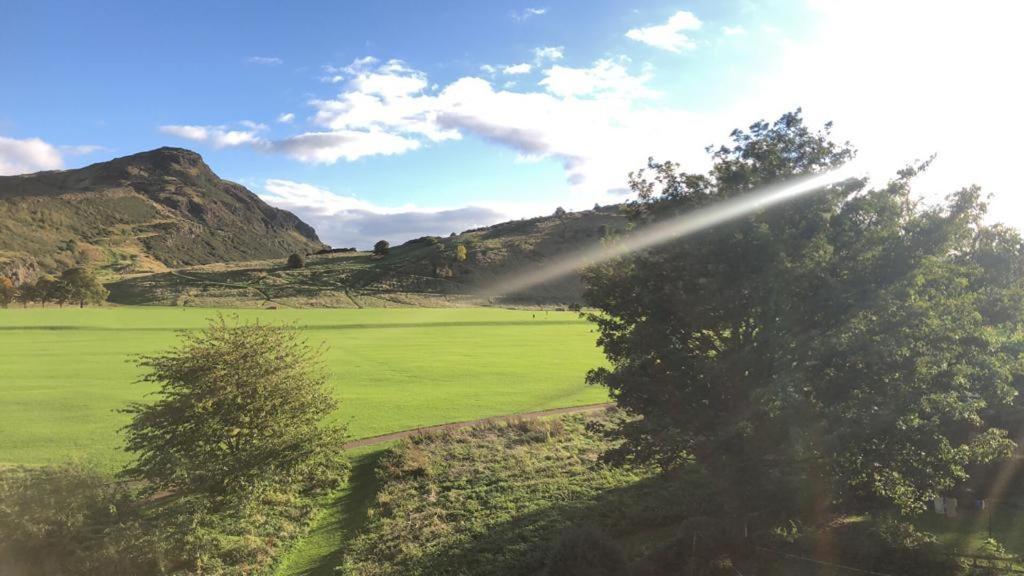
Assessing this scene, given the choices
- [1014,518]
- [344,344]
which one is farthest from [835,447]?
[344,344]

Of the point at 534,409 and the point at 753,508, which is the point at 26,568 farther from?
the point at 534,409

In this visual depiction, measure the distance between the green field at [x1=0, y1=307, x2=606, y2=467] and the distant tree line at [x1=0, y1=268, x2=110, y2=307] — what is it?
22.2 m

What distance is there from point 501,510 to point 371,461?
8.21 metres

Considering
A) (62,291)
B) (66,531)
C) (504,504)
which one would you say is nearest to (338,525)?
(504,504)

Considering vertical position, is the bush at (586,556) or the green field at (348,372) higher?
the green field at (348,372)

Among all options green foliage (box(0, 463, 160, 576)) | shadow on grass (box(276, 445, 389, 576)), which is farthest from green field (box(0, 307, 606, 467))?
green foliage (box(0, 463, 160, 576))

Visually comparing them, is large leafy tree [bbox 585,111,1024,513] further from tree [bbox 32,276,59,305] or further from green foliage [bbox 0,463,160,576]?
tree [bbox 32,276,59,305]

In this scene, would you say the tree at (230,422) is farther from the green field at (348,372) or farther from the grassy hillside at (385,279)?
the grassy hillside at (385,279)

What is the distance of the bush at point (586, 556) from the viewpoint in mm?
15281

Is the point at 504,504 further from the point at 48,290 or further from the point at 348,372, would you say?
the point at 48,290

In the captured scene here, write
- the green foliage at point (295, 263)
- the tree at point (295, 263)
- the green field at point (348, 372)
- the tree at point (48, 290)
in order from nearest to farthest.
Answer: the green field at point (348, 372) < the tree at point (48, 290) < the green foliage at point (295, 263) < the tree at point (295, 263)

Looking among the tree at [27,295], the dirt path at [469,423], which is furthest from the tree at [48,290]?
the dirt path at [469,423]

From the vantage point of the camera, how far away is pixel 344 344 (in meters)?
64.5

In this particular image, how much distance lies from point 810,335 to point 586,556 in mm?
9266
